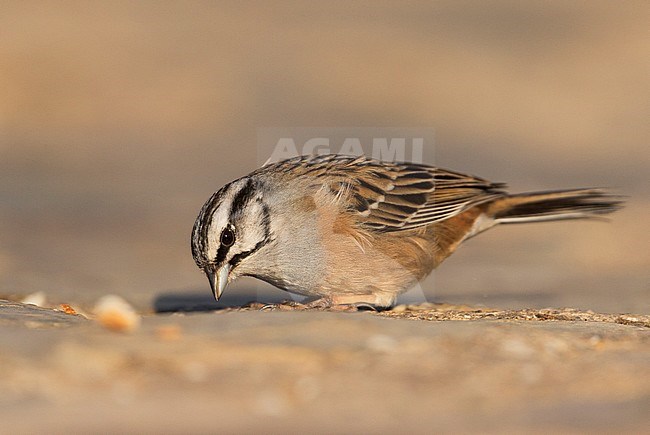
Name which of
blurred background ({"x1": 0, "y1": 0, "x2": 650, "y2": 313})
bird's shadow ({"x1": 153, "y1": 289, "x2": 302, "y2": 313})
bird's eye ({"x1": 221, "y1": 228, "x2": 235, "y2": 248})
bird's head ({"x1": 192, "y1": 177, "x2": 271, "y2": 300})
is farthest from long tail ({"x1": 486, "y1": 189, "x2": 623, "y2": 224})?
bird's eye ({"x1": 221, "y1": 228, "x2": 235, "y2": 248})

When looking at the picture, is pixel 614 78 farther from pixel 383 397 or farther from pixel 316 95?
pixel 383 397

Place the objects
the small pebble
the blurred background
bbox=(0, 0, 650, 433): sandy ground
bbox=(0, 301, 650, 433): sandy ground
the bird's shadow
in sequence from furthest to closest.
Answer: the blurred background
the bird's shadow
the small pebble
bbox=(0, 0, 650, 433): sandy ground
bbox=(0, 301, 650, 433): sandy ground

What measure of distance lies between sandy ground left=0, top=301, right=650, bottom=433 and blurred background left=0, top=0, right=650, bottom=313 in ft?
11.2

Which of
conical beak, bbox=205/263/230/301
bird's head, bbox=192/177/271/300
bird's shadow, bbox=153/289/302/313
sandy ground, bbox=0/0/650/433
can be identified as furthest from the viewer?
bird's shadow, bbox=153/289/302/313

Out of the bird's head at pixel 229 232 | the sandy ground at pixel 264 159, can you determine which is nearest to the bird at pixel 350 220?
the bird's head at pixel 229 232

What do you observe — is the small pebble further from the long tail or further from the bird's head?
the long tail

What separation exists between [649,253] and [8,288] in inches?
242

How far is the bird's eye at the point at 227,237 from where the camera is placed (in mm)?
7336

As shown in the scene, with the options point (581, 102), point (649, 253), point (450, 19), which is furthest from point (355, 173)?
point (450, 19)

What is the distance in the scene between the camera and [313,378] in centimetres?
476

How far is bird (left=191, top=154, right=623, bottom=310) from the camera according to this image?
749 cm

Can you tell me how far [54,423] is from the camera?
4.20m

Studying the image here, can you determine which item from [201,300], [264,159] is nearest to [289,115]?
[264,159]

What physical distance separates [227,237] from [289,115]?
967 cm
